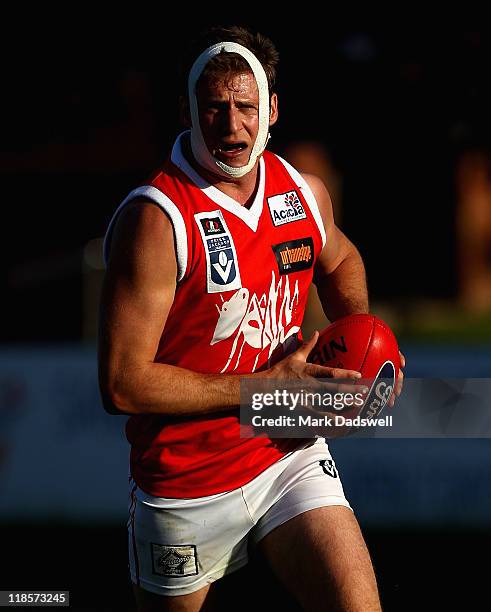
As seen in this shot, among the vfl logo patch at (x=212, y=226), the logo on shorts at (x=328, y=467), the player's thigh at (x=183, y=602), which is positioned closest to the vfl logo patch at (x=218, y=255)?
the vfl logo patch at (x=212, y=226)

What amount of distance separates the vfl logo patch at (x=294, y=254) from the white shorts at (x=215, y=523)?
0.73 meters

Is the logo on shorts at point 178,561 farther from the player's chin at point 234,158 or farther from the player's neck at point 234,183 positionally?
the player's chin at point 234,158

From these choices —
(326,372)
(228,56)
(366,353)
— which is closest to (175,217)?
(228,56)

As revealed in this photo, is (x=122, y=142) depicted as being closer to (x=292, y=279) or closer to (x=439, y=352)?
(x=439, y=352)

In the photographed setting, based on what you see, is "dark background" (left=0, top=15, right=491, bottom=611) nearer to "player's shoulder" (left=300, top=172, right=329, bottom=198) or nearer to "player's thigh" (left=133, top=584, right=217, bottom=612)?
"player's thigh" (left=133, top=584, right=217, bottom=612)

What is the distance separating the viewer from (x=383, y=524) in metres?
8.03

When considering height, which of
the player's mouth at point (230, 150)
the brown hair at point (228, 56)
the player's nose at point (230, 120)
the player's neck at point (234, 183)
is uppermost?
the brown hair at point (228, 56)

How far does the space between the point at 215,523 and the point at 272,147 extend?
10116mm

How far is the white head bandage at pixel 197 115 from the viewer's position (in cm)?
433

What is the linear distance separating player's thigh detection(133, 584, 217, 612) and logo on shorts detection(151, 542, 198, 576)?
9cm

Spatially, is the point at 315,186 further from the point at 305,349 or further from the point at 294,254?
the point at 305,349

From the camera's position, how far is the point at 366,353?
4.40 m

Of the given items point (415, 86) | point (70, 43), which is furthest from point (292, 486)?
point (70, 43)

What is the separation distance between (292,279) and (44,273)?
11.8m
